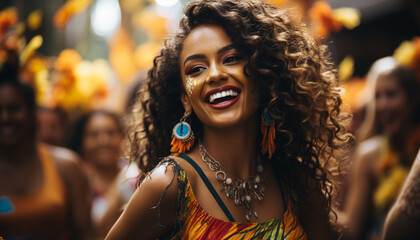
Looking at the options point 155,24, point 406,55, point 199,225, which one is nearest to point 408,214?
point 199,225

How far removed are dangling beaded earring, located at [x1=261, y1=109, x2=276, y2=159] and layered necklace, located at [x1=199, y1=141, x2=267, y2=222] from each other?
15 centimetres

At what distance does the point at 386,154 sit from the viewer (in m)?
4.66

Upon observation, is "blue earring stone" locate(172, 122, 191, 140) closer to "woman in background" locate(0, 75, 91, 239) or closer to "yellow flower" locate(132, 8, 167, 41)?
"woman in background" locate(0, 75, 91, 239)

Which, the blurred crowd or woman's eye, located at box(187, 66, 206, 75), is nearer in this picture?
woman's eye, located at box(187, 66, 206, 75)

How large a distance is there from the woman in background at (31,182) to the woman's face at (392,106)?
3022mm

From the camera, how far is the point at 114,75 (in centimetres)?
790

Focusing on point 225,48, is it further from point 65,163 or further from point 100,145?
point 100,145

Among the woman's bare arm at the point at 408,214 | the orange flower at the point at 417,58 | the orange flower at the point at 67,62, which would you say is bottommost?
the woman's bare arm at the point at 408,214

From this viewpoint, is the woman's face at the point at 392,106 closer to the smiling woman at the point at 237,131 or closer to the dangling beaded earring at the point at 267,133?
the smiling woman at the point at 237,131

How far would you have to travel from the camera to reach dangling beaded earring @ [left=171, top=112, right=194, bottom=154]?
2.36 meters

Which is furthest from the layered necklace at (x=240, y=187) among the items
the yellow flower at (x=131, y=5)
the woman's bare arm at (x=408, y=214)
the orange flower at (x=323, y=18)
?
the yellow flower at (x=131, y=5)

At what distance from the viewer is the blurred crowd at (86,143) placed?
3.93 metres

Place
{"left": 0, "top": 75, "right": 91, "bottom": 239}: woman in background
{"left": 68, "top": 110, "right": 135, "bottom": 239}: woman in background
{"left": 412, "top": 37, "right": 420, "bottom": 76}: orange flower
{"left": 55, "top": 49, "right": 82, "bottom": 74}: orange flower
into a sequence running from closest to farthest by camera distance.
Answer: {"left": 0, "top": 75, "right": 91, "bottom": 239}: woman in background, {"left": 412, "top": 37, "right": 420, "bottom": 76}: orange flower, {"left": 55, "top": 49, "right": 82, "bottom": 74}: orange flower, {"left": 68, "top": 110, "right": 135, "bottom": 239}: woman in background

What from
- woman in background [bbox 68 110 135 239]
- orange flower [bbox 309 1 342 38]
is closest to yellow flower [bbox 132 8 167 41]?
woman in background [bbox 68 110 135 239]
